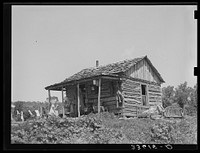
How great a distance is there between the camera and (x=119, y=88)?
16.3m

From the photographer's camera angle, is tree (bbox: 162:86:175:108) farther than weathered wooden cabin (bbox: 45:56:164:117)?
Yes

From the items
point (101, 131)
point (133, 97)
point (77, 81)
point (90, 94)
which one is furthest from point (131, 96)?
point (101, 131)

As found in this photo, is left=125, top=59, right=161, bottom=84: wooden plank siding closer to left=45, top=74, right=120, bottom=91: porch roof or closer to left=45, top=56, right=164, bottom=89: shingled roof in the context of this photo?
left=45, top=56, right=164, bottom=89: shingled roof

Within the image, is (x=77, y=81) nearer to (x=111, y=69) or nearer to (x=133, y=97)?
(x=111, y=69)

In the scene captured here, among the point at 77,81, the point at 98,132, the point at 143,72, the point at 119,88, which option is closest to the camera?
the point at 98,132

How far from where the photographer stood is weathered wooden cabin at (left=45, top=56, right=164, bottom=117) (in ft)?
52.7

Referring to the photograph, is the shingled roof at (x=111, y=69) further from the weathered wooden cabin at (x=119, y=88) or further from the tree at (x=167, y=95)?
the tree at (x=167, y=95)

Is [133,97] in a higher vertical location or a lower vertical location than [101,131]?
higher

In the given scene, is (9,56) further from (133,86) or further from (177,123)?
(133,86)

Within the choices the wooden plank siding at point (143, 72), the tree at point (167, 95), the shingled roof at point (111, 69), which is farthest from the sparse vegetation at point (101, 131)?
the tree at point (167, 95)

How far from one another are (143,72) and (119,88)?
2.47 meters

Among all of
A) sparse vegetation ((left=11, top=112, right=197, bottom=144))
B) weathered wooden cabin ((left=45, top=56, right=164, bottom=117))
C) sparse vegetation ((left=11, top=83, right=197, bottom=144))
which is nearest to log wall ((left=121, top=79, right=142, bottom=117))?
weathered wooden cabin ((left=45, top=56, right=164, bottom=117))

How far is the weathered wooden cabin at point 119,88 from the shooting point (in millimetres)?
16062

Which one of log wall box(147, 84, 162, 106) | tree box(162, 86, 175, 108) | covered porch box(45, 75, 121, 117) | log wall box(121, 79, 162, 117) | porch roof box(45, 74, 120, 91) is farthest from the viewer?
tree box(162, 86, 175, 108)
